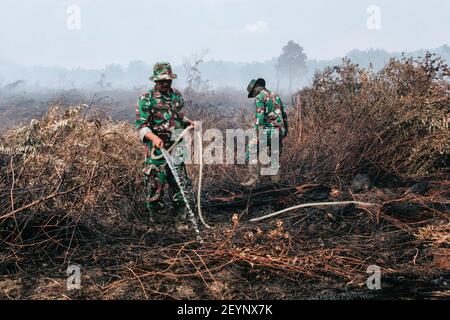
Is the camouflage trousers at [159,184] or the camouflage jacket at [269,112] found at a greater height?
the camouflage jacket at [269,112]

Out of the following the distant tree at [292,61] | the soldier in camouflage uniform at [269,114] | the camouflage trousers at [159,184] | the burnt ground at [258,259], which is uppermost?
the distant tree at [292,61]

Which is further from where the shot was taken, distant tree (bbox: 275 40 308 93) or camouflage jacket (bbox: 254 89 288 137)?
distant tree (bbox: 275 40 308 93)

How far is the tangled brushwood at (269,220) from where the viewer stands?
151 inches

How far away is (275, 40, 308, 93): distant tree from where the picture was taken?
13838 cm

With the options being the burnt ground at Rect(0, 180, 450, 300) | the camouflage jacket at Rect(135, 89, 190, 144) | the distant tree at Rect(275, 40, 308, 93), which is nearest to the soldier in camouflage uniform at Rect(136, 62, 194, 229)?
the camouflage jacket at Rect(135, 89, 190, 144)

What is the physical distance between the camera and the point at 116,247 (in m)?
4.53

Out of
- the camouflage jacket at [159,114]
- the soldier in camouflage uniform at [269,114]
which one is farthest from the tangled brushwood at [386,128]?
the camouflage jacket at [159,114]

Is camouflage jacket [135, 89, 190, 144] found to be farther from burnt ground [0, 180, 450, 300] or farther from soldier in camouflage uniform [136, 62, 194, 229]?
burnt ground [0, 180, 450, 300]

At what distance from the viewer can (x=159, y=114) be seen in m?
5.19

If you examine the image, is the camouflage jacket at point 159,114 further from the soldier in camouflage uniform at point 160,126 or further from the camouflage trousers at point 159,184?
the camouflage trousers at point 159,184

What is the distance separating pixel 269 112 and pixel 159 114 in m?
2.19

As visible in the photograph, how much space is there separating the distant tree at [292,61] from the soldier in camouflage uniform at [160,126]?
136 metres
